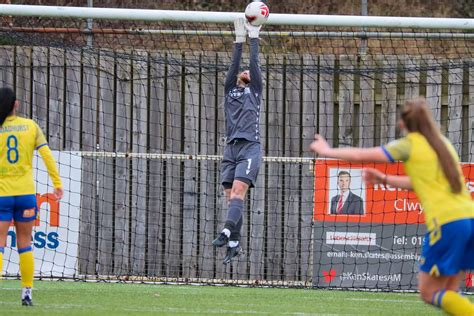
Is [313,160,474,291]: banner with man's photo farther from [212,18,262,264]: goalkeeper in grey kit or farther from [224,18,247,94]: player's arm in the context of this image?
[224,18,247,94]: player's arm

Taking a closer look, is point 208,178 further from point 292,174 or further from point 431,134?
point 431,134

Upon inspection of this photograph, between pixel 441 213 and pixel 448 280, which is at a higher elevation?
pixel 441 213

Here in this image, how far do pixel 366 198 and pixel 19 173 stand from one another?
5.56 m

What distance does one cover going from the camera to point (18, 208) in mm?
10227

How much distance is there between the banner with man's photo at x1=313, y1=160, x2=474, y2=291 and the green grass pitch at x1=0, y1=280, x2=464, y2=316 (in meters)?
0.62

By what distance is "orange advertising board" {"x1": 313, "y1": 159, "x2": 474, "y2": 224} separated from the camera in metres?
14.2

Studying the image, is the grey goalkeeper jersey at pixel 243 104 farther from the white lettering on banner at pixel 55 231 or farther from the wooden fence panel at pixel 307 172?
the white lettering on banner at pixel 55 231

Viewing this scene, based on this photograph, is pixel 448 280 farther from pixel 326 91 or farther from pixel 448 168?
pixel 326 91

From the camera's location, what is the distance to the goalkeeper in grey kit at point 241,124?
11.9m

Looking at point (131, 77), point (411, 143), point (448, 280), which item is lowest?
point (448, 280)

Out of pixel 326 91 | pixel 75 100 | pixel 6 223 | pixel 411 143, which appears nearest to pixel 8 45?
pixel 75 100

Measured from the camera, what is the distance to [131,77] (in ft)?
49.6

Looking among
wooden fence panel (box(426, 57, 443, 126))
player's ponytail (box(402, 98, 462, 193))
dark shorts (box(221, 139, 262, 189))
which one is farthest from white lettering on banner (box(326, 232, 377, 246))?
player's ponytail (box(402, 98, 462, 193))

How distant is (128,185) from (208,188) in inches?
44.6
